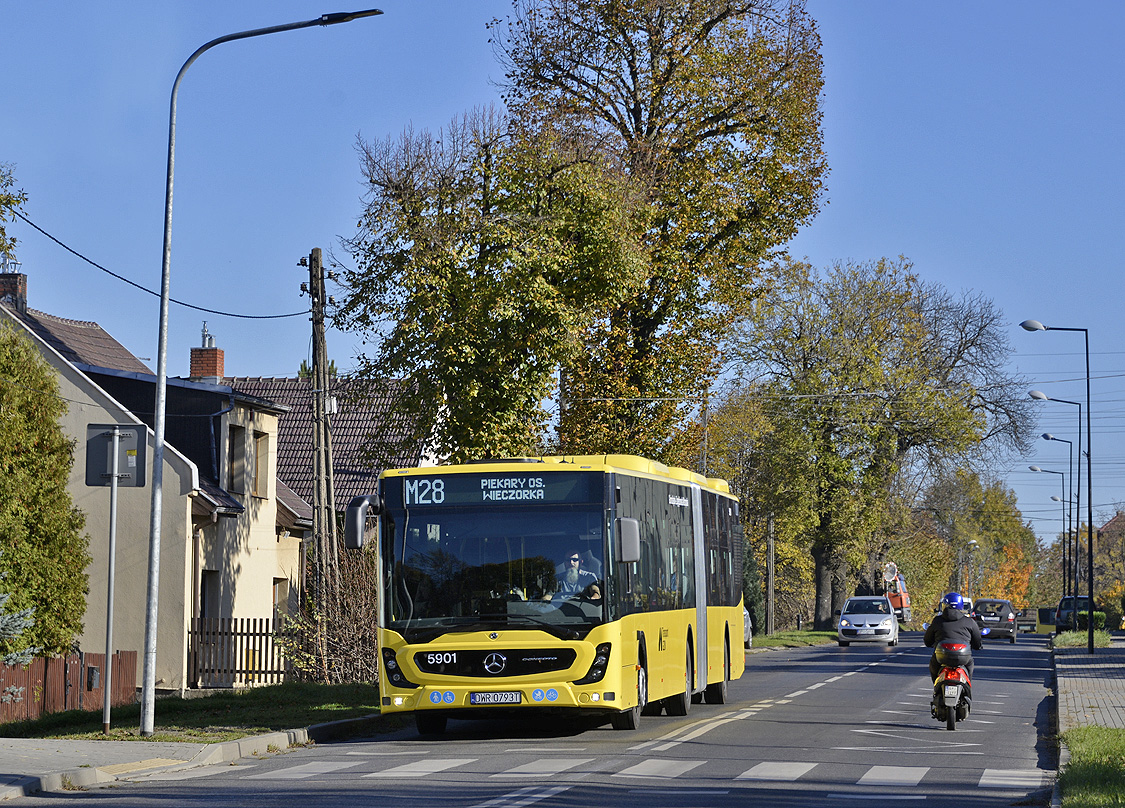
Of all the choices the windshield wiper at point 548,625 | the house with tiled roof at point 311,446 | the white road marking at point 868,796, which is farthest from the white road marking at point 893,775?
the house with tiled roof at point 311,446

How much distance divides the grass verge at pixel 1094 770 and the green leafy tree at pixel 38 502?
15.8 meters

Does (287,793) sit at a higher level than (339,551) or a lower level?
lower

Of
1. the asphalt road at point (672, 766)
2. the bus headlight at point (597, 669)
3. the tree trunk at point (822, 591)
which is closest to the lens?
the asphalt road at point (672, 766)

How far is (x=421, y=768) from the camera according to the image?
13.6 metres

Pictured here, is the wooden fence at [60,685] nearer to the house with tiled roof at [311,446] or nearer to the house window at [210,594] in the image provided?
the house window at [210,594]

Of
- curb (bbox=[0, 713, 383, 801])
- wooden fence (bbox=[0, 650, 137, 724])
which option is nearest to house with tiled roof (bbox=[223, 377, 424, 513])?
wooden fence (bbox=[0, 650, 137, 724])

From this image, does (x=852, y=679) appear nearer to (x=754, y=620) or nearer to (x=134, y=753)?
(x=134, y=753)

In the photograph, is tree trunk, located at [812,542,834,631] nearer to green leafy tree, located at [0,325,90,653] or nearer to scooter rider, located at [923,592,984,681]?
green leafy tree, located at [0,325,90,653]

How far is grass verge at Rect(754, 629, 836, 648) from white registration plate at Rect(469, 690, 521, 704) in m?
35.2

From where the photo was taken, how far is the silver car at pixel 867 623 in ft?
170

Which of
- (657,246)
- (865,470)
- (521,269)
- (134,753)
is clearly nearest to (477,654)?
(134,753)

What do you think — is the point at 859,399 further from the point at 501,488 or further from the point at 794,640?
the point at 501,488

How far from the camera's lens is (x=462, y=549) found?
53.7ft

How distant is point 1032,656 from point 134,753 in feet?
118
